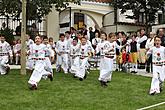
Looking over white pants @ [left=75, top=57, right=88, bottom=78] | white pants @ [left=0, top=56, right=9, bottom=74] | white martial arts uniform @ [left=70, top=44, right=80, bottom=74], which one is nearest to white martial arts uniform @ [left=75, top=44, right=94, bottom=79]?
white pants @ [left=75, top=57, right=88, bottom=78]

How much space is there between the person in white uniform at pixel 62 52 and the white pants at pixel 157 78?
691 cm

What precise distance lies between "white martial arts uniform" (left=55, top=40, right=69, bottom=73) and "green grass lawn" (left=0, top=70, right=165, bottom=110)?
305 centimetres

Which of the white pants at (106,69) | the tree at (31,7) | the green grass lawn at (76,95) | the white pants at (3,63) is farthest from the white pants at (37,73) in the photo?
the tree at (31,7)

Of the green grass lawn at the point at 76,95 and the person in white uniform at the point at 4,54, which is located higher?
the person in white uniform at the point at 4,54

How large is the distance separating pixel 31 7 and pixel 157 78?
13436 mm

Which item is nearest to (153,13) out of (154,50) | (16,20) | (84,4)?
(84,4)

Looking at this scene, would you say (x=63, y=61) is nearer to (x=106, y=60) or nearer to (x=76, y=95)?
(x=106, y=60)

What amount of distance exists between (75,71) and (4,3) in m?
8.74

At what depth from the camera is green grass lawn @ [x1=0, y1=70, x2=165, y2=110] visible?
10867mm

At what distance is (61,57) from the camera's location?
19.7 meters

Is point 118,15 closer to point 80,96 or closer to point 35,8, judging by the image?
point 35,8

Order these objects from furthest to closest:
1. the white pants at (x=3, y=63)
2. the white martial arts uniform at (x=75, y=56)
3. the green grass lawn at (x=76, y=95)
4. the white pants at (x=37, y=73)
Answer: the white pants at (x=3, y=63) → the white martial arts uniform at (x=75, y=56) → the white pants at (x=37, y=73) → the green grass lawn at (x=76, y=95)

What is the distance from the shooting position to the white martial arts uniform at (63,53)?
19.4 meters

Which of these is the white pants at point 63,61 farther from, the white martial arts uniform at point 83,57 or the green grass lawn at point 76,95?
the green grass lawn at point 76,95
